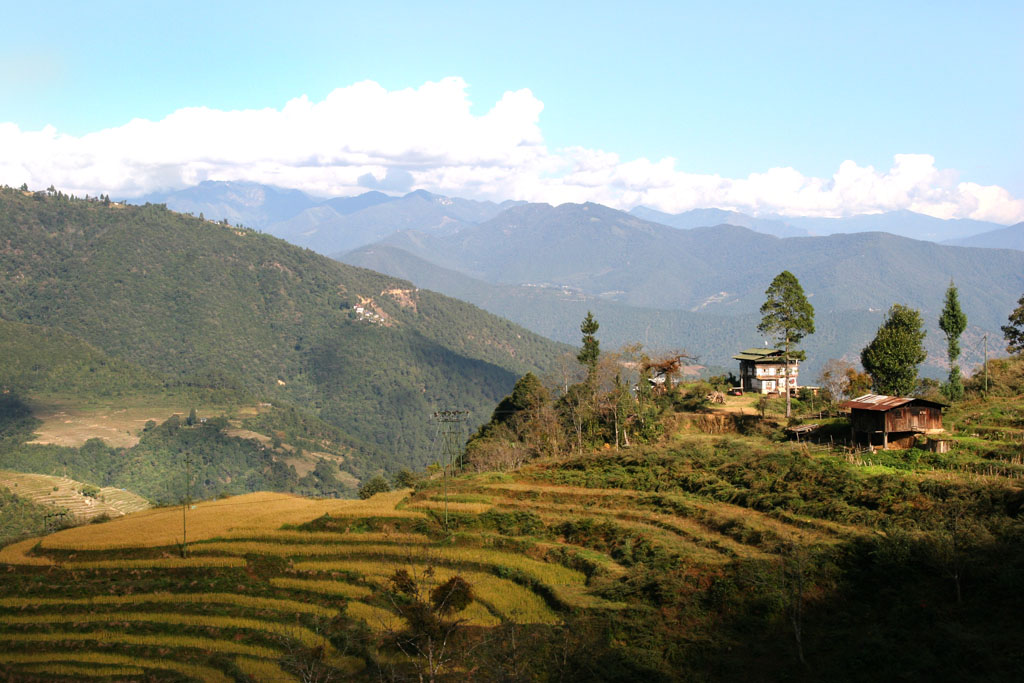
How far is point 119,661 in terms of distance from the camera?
34406mm

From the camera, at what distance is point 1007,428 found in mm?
46156

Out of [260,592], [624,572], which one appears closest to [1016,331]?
[624,572]

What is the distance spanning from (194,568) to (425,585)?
1514 centimetres

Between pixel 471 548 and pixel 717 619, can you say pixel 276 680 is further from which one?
pixel 717 619

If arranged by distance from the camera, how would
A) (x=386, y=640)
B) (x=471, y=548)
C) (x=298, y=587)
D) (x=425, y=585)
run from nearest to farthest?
(x=386, y=640) < (x=425, y=585) < (x=298, y=587) < (x=471, y=548)

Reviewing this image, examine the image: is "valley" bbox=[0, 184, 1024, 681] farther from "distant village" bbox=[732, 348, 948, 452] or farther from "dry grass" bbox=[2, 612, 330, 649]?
"distant village" bbox=[732, 348, 948, 452]

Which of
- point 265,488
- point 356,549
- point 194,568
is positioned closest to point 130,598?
point 194,568

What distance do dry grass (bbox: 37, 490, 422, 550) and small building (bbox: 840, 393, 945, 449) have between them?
95.7 ft

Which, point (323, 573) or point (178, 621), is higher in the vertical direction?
point (323, 573)

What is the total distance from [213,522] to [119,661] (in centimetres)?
1896

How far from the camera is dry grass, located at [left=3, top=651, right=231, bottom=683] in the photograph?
3275cm

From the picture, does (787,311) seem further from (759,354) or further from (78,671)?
(78,671)

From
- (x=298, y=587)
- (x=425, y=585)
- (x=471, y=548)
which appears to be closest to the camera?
(x=425, y=585)

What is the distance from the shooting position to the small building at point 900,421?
4700cm
